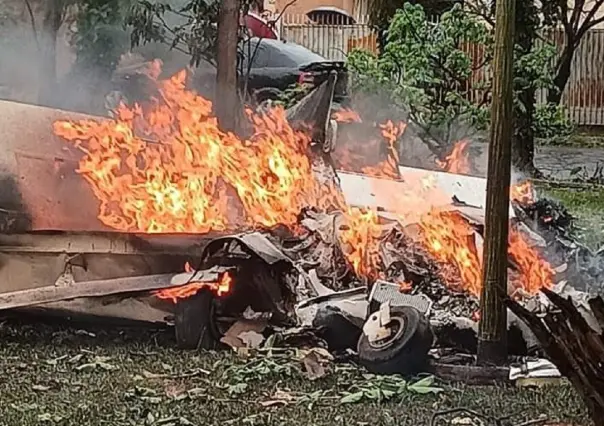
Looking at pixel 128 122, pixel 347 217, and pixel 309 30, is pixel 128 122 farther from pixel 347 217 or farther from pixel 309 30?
pixel 309 30

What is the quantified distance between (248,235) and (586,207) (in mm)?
2988

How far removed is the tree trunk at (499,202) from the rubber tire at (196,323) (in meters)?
1.35

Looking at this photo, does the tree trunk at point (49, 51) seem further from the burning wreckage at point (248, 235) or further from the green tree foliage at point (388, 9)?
the green tree foliage at point (388, 9)

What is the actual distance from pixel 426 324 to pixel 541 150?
343 cm

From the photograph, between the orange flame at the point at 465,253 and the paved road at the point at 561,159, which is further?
the paved road at the point at 561,159

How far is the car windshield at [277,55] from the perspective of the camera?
702cm

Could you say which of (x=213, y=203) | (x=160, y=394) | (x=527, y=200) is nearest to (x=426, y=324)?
(x=160, y=394)

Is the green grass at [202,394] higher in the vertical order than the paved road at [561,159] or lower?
lower

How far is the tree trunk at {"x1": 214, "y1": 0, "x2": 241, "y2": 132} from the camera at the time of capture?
635cm

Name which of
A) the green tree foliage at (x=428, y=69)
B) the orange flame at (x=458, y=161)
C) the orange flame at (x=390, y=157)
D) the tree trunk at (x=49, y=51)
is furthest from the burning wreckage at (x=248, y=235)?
the green tree foliage at (x=428, y=69)

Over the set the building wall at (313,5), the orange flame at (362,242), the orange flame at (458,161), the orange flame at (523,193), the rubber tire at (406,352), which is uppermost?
the building wall at (313,5)


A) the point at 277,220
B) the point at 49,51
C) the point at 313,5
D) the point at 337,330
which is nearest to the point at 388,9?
the point at 49,51

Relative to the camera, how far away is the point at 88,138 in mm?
5410

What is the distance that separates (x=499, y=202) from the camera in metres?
4.35
